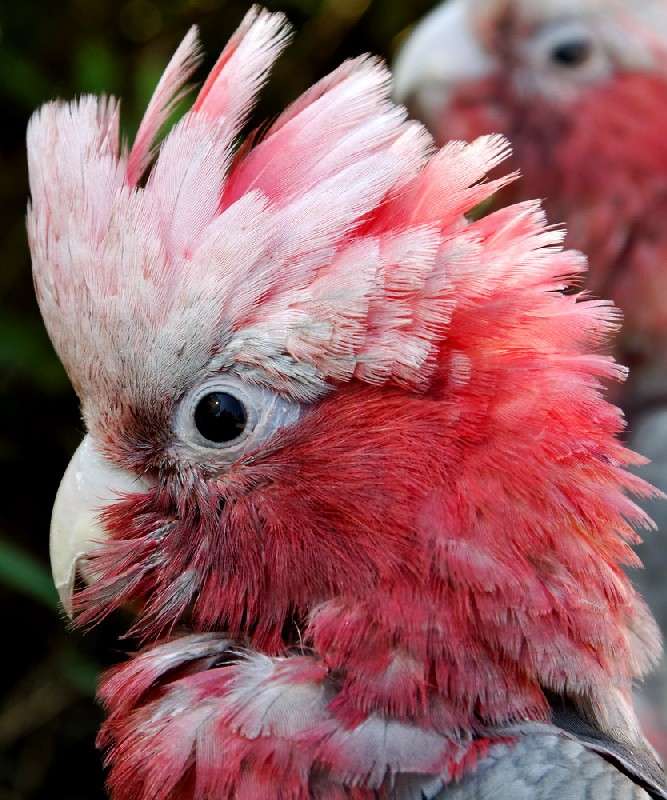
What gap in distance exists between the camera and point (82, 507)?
1.52 metres

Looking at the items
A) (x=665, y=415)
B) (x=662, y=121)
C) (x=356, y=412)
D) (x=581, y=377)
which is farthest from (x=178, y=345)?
(x=662, y=121)

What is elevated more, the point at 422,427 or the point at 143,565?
the point at 422,427

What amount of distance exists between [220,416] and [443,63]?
81.3 inches

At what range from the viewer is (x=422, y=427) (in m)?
1.36

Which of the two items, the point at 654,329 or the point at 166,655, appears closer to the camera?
the point at 166,655

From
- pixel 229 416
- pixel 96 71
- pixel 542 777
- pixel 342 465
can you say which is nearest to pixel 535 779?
pixel 542 777

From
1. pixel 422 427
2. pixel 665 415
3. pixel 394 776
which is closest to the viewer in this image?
pixel 394 776

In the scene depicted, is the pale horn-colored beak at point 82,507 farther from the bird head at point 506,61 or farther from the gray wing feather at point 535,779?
the bird head at point 506,61

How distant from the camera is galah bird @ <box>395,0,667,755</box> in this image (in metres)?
2.86

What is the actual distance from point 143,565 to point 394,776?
47cm

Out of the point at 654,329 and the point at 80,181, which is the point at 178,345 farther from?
the point at 654,329

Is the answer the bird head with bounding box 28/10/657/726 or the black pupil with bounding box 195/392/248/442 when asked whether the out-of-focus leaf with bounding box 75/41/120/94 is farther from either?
the black pupil with bounding box 195/392/248/442

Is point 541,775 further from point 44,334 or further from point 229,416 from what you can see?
point 44,334

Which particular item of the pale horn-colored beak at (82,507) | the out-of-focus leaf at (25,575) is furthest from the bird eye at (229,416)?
the out-of-focus leaf at (25,575)
